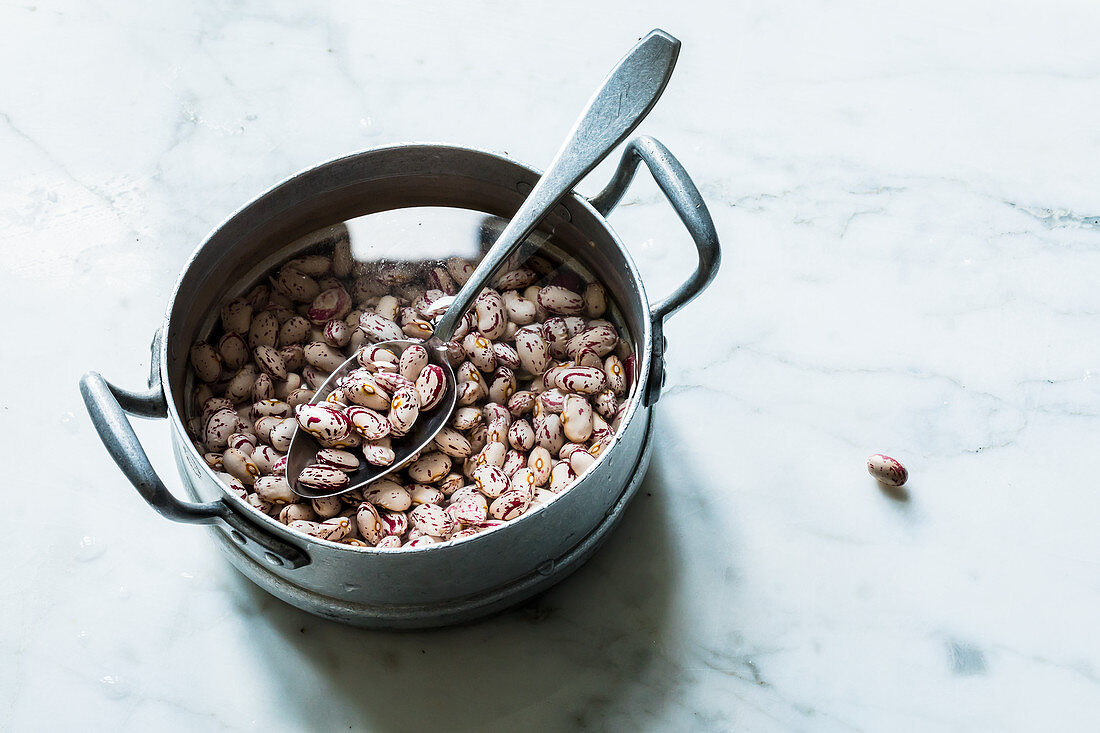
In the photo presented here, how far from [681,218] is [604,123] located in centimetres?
8

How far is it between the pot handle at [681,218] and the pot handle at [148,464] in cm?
23

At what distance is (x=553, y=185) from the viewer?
636 millimetres

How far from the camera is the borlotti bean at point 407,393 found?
0.66 m

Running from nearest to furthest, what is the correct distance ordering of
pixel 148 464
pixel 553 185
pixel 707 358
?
1. pixel 148 464
2. pixel 553 185
3. pixel 707 358

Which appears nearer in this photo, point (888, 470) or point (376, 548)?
point (376, 548)

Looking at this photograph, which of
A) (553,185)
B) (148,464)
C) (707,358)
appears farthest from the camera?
(707,358)

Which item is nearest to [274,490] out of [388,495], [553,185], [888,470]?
[388,495]

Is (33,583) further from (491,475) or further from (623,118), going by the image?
(623,118)

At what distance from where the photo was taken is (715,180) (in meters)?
0.87

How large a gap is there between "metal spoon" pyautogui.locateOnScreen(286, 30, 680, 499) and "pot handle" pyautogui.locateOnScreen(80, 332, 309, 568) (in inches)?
3.1

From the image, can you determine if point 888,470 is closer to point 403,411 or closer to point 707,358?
point 707,358

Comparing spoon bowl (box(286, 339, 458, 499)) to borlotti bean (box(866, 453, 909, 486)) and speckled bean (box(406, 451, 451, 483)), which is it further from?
borlotti bean (box(866, 453, 909, 486))

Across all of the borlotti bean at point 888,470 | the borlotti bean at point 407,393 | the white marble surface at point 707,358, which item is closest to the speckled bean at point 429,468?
the borlotti bean at point 407,393

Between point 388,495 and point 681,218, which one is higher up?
point 681,218
